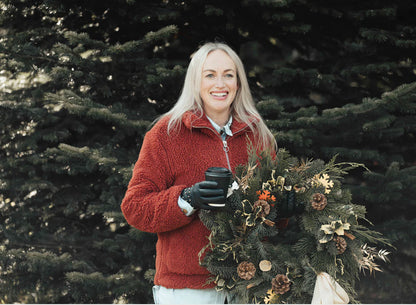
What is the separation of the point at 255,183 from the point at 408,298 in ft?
10.3

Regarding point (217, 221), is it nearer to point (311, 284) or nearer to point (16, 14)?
point (311, 284)

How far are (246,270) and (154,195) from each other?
53 cm

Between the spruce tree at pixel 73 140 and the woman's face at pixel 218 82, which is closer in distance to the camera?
the woman's face at pixel 218 82

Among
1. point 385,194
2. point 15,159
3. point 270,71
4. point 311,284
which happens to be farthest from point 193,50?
point 311,284

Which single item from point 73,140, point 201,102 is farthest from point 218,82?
point 73,140

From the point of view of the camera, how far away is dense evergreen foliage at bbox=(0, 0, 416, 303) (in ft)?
11.3

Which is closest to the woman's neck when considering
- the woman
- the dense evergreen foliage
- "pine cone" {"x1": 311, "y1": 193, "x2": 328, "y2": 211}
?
the woman

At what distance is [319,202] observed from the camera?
1832 mm

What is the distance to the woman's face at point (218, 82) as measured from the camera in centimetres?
218

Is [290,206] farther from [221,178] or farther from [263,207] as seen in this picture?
[221,178]

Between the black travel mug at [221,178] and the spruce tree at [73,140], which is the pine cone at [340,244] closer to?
the black travel mug at [221,178]

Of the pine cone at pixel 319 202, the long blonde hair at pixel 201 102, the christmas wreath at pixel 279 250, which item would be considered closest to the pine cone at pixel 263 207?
the christmas wreath at pixel 279 250

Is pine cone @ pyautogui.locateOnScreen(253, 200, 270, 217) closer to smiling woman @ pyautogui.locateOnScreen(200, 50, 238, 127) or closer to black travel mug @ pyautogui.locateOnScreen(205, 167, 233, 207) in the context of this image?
black travel mug @ pyautogui.locateOnScreen(205, 167, 233, 207)

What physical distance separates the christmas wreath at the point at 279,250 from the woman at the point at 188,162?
0.44ft
